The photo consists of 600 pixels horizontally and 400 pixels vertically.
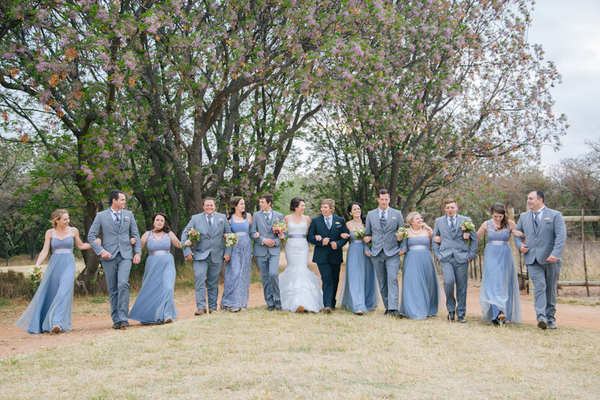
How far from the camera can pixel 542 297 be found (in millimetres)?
7492

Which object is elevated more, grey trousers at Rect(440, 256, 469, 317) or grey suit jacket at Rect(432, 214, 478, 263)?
grey suit jacket at Rect(432, 214, 478, 263)

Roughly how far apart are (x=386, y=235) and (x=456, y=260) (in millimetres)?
1222

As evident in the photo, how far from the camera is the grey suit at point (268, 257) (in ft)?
29.4

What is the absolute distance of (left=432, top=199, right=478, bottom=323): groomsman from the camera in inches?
318

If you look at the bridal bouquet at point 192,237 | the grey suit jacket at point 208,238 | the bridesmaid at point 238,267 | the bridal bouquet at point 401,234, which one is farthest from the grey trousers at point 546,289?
the bridal bouquet at point 192,237

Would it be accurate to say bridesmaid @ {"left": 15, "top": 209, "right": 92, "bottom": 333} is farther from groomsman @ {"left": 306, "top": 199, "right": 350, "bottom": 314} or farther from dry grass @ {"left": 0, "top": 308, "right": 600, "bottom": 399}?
groomsman @ {"left": 306, "top": 199, "right": 350, "bottom": 314}

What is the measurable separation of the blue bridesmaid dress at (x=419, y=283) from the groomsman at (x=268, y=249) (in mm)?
2221

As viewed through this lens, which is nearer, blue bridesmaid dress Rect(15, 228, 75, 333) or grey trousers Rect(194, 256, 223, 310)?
blue bridesmaid dress Rect(15, 228, 75, 333)

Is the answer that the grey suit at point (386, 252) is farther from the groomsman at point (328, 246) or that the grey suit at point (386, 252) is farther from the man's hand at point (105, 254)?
the man's hand at point (105, 254)

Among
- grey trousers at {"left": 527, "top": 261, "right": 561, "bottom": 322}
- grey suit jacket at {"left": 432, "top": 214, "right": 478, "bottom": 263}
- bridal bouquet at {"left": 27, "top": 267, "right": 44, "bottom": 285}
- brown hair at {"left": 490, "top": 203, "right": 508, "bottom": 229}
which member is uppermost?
brown hair at {"left": 490, "top": 203, "right": 508, "bottom": 229}

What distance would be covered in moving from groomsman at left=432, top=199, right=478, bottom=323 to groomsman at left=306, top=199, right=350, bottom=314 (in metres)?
1.78

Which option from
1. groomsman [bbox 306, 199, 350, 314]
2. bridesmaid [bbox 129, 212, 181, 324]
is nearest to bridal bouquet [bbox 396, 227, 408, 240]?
groomsman [bbox 306, 199, 350, 314]

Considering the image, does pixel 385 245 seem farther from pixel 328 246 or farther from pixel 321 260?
pixel 321 260

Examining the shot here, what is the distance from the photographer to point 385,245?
8617 mm
